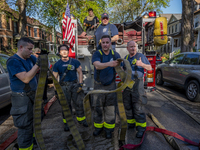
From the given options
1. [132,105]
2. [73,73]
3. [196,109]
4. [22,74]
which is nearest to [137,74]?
[132,105]

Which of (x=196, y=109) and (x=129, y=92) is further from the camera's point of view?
(x=196, y=109)

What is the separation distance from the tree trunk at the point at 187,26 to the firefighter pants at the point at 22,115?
10000mm

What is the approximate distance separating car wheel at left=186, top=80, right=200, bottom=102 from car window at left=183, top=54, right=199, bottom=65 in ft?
2.46

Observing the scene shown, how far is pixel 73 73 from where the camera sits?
3.36m

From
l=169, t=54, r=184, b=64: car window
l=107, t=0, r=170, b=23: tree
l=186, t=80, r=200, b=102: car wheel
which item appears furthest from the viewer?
l=107, t=0, r=170, b=23: tree

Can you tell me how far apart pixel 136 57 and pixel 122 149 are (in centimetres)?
182

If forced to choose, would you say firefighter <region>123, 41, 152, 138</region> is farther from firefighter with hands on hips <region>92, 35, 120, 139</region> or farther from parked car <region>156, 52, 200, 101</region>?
parked car <region>156, 52, 200, 101</region>

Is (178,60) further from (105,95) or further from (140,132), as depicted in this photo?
(105,95)

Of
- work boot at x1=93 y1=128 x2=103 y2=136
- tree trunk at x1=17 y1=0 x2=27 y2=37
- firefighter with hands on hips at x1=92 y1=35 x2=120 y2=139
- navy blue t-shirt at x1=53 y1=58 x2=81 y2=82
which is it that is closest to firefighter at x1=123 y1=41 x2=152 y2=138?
firefighter with hands on hips at x1=92 y1=35 x2=120 y2=139

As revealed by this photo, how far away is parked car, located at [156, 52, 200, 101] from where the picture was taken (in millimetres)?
5328

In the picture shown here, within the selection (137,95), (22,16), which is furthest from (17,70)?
(22,16)

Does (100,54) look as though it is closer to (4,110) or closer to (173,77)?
(4,110)

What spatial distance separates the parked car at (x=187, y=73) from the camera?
5.33m

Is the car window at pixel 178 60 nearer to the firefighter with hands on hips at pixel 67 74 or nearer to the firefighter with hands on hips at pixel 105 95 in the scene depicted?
the firefighter with hands on hips at pixel 105 95
